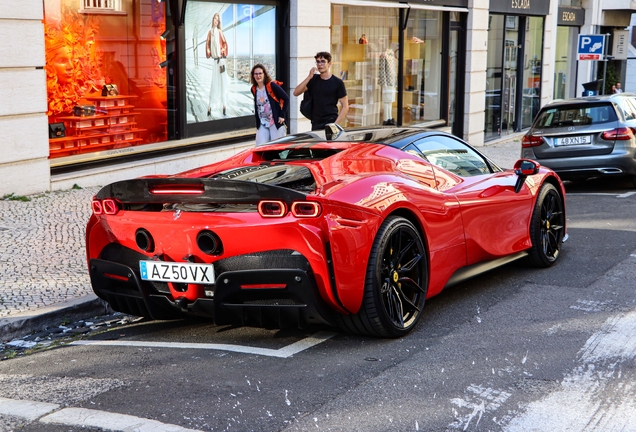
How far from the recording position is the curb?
601 centimetres

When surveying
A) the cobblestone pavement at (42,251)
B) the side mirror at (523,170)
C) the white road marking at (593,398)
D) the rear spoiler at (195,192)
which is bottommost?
the cobblestone pavement at (42,251)

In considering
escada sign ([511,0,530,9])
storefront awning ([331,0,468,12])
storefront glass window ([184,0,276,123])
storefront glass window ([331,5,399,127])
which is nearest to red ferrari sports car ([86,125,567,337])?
storefront glass window ([184,0,276,123])

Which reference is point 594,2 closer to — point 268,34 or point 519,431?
point 268,34

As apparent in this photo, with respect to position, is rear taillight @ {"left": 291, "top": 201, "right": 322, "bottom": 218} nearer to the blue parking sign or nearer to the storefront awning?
the storefront awning

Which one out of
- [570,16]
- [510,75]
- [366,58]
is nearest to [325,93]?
[366,58]

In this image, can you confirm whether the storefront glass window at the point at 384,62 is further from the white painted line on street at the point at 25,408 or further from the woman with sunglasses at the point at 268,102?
the white painted line on street at the point at 25,408

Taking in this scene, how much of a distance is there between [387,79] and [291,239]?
14.6 metres

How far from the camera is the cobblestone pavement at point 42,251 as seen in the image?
6.76m

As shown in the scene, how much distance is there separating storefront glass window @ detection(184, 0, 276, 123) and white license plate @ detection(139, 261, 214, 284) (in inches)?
358

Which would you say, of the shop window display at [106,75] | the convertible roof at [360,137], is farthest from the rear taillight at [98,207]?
the shop window display at [106,75]

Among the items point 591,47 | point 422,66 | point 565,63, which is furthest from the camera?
point 565,63

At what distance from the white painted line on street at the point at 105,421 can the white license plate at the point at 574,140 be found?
10629 millimetres

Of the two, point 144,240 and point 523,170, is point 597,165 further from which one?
point 144,240

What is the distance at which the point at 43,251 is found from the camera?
8.27 meters
